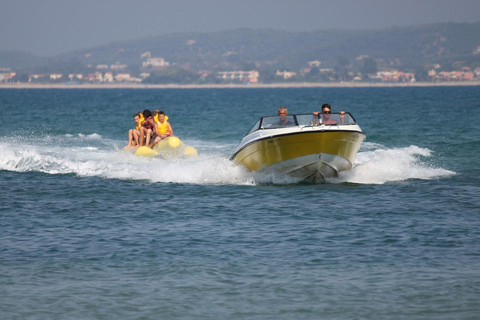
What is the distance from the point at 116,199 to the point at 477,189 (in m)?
7.52

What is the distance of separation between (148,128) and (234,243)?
10.3 m

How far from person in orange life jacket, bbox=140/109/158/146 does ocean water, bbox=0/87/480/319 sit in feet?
4.05

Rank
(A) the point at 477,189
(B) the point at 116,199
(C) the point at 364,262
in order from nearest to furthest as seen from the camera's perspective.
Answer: (C) the point at 364,262 < (B) the point at 116,199 < (A) the point at 477,189

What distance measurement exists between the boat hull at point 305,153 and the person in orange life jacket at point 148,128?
4.93 meters

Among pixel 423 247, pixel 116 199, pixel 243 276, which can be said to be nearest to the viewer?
pixel 243 276

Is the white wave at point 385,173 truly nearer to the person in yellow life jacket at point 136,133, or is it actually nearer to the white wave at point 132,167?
the white wave at point 132,167

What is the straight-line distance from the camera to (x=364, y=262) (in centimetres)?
912

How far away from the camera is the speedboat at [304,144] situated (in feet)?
46.9

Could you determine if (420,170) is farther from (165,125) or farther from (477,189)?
(165,125)

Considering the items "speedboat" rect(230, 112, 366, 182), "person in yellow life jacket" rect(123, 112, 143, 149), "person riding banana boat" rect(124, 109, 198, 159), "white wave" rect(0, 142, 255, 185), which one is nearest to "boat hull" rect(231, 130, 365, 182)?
"speedboat" rect(230, 112, 366, 182)

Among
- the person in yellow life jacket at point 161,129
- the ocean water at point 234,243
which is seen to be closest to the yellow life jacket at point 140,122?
the person in yellow life jacket at point 161,129

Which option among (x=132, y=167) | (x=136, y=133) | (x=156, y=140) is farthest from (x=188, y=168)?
(x=136, y=133)

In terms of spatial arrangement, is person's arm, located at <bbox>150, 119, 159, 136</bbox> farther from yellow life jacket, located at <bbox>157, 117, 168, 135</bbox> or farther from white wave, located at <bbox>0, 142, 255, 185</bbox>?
white wave, located at <bbox>0, 142, 255, 185</bbox>

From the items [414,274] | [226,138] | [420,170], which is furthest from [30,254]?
[226,138]
